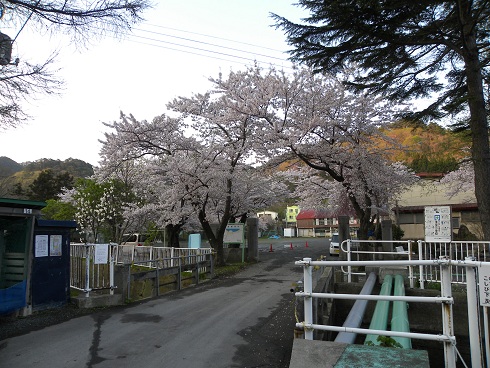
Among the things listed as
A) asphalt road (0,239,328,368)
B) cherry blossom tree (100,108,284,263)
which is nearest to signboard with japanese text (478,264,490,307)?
asphalt road (0,239,328,368)

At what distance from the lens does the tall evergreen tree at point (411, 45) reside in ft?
30.3

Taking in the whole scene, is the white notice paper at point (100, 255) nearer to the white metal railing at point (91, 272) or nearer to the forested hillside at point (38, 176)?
the white metal railing at point (91, 272)

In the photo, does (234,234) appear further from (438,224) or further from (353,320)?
(353,320)

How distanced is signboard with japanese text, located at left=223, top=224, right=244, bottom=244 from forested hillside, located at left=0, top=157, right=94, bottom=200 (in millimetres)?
17762

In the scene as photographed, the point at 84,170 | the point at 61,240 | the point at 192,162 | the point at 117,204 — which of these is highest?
the point at 84,170

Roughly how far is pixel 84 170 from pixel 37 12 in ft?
233

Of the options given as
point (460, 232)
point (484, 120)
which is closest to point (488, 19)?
point (484, 120)

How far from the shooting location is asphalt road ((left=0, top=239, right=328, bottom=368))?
5633 mm

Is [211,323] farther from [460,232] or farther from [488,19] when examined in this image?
[460,232]

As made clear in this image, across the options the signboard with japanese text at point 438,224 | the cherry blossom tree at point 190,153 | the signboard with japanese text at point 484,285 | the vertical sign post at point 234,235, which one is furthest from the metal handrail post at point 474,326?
the vertical sign post at point 234,235

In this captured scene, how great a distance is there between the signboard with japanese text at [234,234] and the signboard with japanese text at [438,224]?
12356mm

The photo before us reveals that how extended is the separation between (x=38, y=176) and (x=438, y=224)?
5108 centimetres

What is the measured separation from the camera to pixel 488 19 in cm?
1038

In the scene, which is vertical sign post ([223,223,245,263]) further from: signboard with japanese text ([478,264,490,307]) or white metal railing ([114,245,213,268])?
signboard with japanese text ([478,264,490,307])
